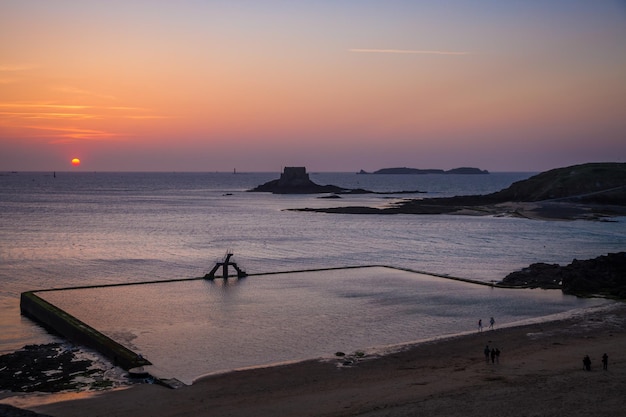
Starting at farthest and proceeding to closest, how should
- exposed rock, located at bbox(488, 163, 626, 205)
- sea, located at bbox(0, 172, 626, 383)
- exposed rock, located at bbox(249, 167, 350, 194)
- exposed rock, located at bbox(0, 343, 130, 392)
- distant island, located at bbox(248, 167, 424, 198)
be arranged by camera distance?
exposed rock, located at bbox(249, 167, 350, 194) → distant island, located at bbox(248, 167, 424, 198) → exposed rock, located at bbox(488, 163, 626, 205) → sea, located at bbox(0, 172, 626, 383) → exposed rock, located at bbox(0, 343, 130, 392)

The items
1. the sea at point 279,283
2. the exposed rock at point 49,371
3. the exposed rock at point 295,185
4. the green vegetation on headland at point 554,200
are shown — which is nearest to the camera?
the exposed rock at point 49,371

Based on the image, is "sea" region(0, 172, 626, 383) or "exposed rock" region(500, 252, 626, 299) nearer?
"sea" region(0, 172, 626, 383)

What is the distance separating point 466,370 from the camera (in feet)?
67.9

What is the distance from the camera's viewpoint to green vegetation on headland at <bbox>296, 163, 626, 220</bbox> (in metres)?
96.5

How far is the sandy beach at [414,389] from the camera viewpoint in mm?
16953

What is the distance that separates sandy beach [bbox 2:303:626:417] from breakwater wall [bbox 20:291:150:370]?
7.95ft

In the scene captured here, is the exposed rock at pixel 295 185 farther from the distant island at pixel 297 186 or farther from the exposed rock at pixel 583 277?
the exposed rock at pixel 583 277

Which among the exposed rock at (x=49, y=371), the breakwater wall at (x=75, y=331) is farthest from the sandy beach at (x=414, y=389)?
A: the breakwater wall at (x=75, y=331)

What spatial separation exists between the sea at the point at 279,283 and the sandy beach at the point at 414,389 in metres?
2.01

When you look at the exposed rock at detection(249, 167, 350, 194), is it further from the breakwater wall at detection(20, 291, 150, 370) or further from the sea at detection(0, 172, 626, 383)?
the breakwater wall at detection(20, 291, 150, 370)

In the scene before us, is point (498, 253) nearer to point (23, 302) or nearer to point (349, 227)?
point (349, 227)

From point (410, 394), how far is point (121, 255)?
38742mm

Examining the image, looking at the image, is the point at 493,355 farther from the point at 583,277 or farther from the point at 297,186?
the point at 297,186

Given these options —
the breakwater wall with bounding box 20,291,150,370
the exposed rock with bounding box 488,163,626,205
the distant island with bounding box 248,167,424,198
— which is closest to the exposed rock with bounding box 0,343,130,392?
the breakwater wall with bounding box 20,291,150,370
